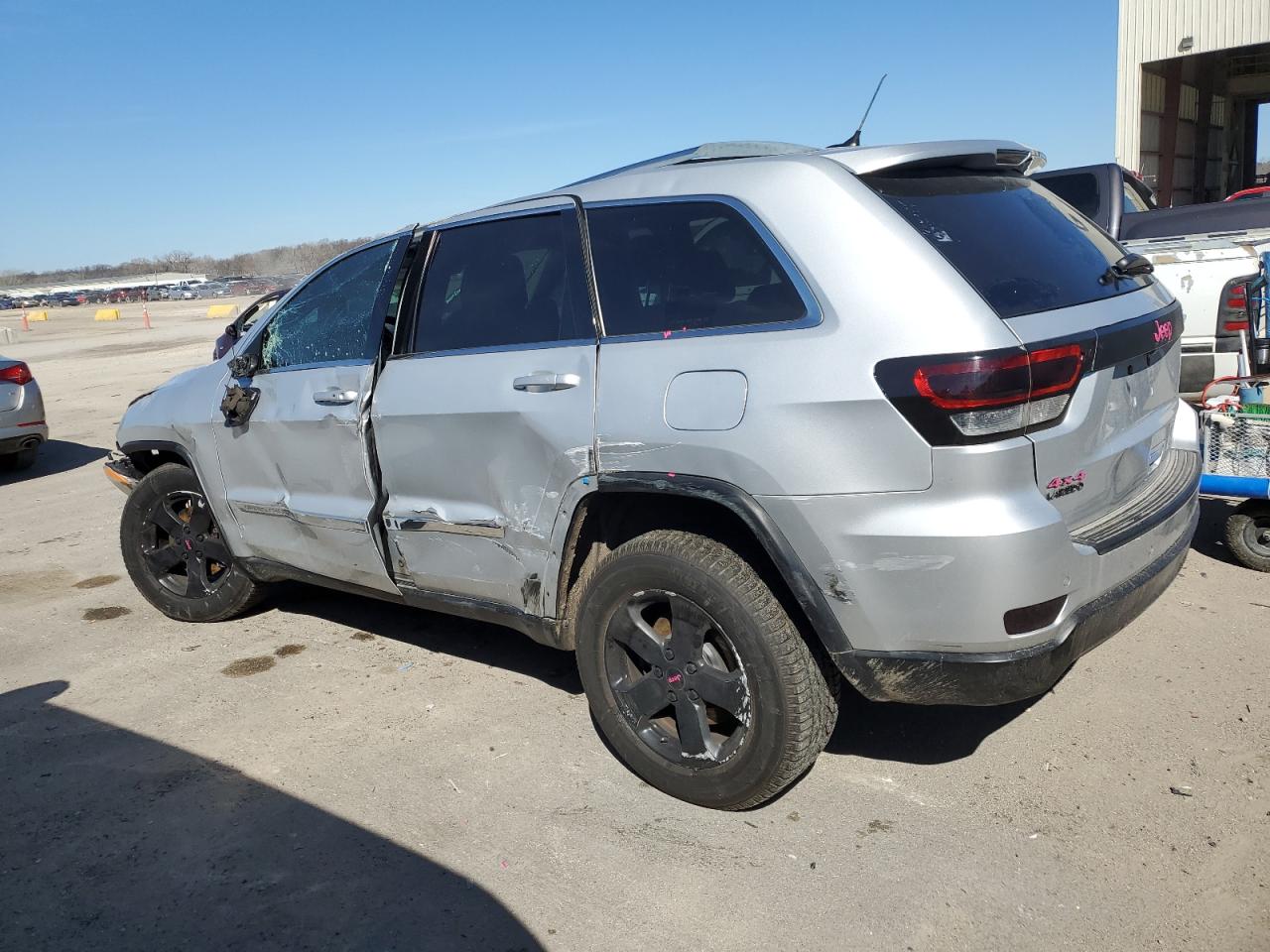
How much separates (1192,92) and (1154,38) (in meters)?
6.81

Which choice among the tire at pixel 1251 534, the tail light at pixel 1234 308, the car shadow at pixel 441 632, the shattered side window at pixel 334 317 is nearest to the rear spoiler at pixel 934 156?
the shattered side window at pixel 334 317

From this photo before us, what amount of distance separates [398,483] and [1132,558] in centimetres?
252

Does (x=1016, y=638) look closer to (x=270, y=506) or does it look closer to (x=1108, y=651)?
(x=1108, y=651)

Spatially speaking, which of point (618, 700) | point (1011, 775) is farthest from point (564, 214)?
point (1011, 775)

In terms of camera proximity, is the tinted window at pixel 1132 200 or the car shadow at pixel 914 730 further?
the tinted window at pixel 1132 200

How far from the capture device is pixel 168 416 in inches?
199

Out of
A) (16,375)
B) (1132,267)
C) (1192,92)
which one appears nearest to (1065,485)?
(1132,267)

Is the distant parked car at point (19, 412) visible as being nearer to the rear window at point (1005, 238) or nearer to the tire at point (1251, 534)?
the rear window at point (1005, 238)

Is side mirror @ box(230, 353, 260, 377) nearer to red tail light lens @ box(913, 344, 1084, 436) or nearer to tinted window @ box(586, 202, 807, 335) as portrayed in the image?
tinted window @ box(586, 202, 807, 335)

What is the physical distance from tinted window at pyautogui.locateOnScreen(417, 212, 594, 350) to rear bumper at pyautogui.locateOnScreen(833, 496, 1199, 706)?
4.65ft

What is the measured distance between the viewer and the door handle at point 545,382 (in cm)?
341

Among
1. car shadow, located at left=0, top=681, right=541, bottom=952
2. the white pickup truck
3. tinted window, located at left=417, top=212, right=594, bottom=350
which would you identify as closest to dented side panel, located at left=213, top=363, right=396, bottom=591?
tinted window, located at left=417, top=212, right=594, bottom=350

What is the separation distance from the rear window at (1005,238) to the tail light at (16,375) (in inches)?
357

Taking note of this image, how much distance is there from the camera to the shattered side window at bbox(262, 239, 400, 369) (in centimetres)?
423
